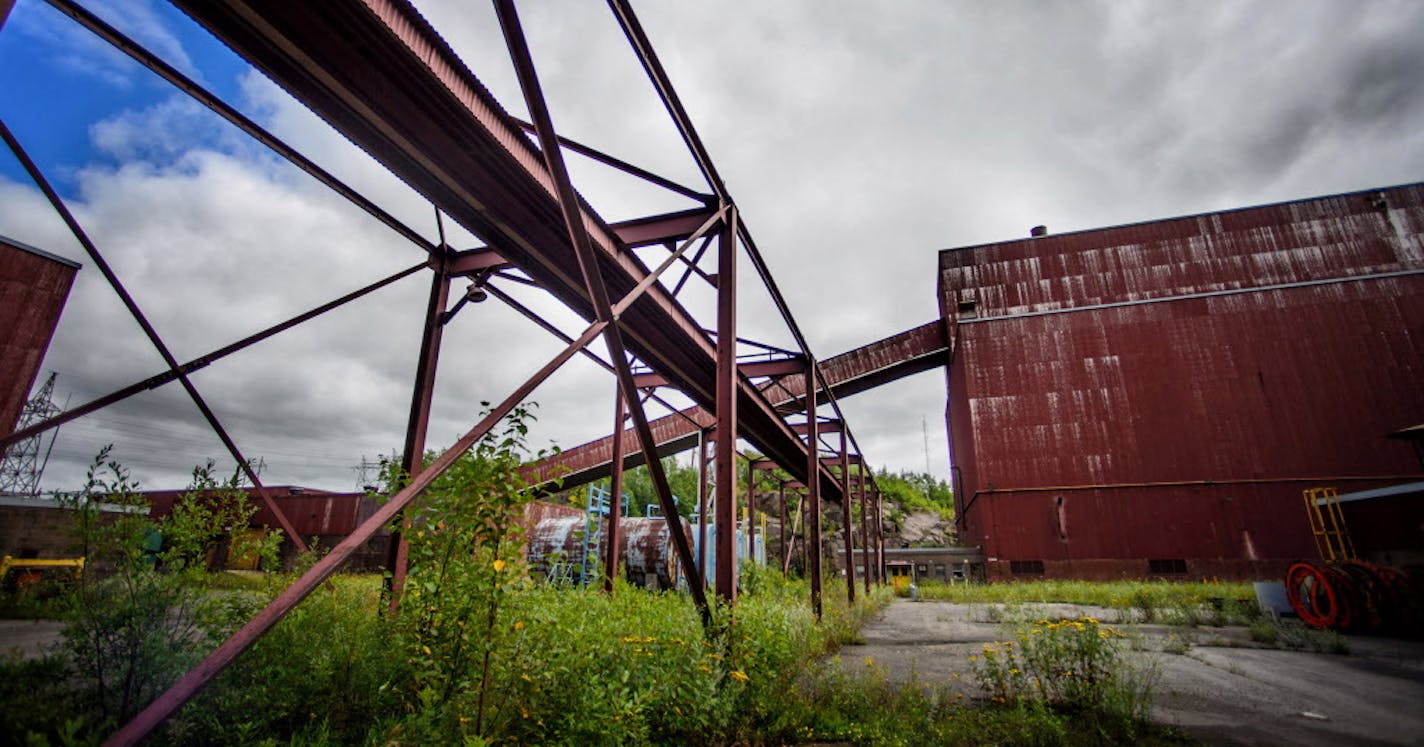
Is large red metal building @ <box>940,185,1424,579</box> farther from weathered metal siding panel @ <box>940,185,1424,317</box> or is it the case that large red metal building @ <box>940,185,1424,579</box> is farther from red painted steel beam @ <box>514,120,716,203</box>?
red painted steel beam @ <box>514,120,716,203</box>

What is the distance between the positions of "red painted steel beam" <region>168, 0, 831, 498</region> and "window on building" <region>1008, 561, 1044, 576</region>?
16.8m

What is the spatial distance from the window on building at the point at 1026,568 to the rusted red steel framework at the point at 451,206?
50.3 feet

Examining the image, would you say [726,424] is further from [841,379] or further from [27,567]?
[27,567]

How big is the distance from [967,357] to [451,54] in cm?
1958

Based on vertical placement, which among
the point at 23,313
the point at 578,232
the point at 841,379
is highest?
the point at 841,379

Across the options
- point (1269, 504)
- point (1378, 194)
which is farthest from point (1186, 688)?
point (1378, 194)

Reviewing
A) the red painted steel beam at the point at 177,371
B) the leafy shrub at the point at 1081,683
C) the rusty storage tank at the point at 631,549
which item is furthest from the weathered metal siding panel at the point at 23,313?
the leafy shrub at the point at 1081,683

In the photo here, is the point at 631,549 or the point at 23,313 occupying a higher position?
the point at 23,313

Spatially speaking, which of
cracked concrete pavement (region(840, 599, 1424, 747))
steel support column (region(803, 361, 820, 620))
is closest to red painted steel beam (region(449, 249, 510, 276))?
steel support column (region(803, 361, 820, 620))

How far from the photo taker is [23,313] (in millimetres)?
12062

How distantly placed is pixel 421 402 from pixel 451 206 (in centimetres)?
197

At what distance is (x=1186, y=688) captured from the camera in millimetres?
4961

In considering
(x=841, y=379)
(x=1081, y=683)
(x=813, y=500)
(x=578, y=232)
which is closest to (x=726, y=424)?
(x=578, y=232)

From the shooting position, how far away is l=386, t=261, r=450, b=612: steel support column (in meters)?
4.77
